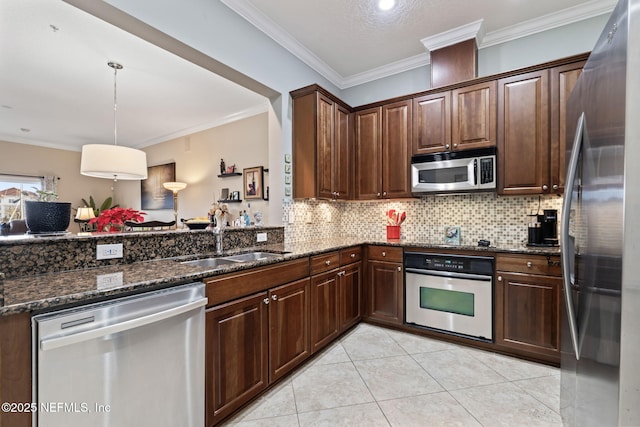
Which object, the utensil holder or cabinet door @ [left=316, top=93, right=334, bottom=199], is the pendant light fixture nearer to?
cabinet door @ [left=316, top=93, right=334, bottom=199]

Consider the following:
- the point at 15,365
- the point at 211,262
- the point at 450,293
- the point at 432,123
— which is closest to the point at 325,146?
the point at 432,123

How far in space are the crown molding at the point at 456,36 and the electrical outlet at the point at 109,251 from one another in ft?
10.9

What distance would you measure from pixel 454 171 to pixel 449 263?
0.91 meters

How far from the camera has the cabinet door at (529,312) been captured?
2.27 m

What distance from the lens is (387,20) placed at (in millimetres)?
2732

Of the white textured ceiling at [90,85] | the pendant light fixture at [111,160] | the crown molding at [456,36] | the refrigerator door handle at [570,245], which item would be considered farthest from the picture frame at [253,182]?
the refrigerator door handle at [570,245]

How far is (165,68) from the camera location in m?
3.35

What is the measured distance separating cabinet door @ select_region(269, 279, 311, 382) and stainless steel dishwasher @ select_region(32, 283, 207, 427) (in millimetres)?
557

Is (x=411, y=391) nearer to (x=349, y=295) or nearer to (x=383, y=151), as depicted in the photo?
(x=349, y=295)

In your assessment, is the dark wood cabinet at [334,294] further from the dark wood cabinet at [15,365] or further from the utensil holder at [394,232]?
the dark wood cabinet at [15,365]

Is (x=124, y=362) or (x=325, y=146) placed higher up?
(x=325, y=146)

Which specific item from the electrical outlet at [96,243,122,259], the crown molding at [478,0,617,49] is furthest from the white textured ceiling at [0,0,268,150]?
the crown molding at [478,0,617,49]

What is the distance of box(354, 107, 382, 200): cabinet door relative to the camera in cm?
336

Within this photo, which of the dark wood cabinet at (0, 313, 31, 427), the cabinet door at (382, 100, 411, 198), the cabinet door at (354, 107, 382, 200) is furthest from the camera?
the cabinet door at (354, 107, 382, 200)
